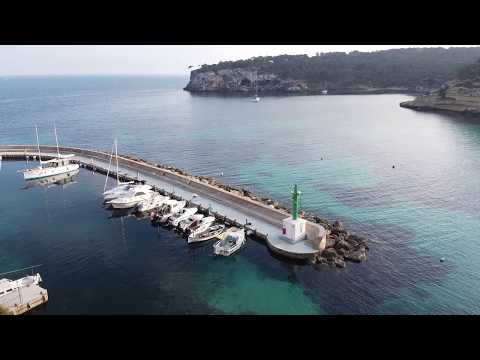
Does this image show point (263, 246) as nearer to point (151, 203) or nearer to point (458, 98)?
point (151, 203)

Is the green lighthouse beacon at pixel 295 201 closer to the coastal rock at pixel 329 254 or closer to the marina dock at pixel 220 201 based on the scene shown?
the marina dock at pixel 220 201

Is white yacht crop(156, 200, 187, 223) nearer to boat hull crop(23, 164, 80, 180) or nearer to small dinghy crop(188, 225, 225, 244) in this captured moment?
small dinghy crop(188, 225, 225, 244)

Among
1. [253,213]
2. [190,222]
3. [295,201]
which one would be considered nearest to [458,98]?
[253,213]

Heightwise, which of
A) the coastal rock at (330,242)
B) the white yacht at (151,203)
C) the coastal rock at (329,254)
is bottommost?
the coastal rock at (329,254)

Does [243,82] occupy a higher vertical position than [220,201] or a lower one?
higher

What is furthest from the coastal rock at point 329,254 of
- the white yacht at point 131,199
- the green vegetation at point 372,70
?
the green vegetation at point 372,70
